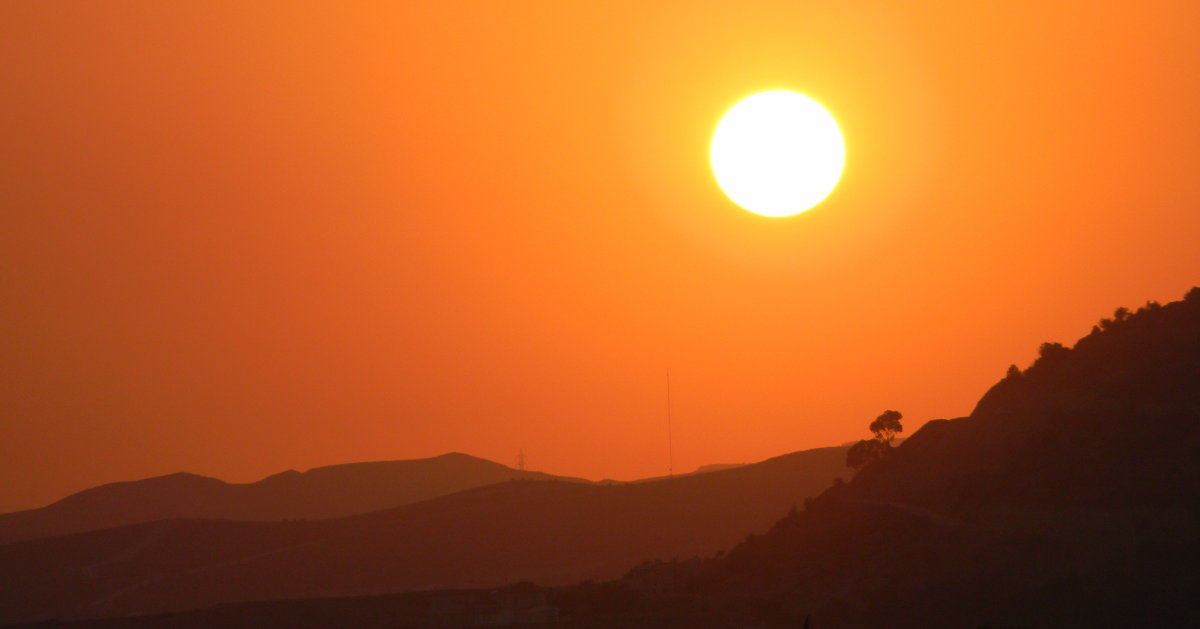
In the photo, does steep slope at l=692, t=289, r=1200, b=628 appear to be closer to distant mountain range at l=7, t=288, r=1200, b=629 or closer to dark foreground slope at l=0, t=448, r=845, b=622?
distant mountain range at l=7, t=288, r=1200, b=629

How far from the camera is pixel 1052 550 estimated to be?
236 ft

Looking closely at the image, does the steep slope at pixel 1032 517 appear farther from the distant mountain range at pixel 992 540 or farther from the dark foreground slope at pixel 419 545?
the dark foreground slope at pixel 419 545

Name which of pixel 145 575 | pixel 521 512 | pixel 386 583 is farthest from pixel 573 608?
pixel 145 575

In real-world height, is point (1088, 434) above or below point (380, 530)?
below

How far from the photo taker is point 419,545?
507 ft

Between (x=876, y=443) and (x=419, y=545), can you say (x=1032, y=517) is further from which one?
(x=419, y=545)

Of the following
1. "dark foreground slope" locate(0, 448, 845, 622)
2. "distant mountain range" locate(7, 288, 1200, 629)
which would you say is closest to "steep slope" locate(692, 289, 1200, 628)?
"distant mountain range" locate(7, 288, 1200, 629)

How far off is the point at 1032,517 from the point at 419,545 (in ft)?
298

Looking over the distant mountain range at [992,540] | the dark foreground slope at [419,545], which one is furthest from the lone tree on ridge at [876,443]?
the dark foreground slope at [419,545]

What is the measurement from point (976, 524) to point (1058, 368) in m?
16.2

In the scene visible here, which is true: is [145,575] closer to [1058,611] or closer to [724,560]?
[724,560]

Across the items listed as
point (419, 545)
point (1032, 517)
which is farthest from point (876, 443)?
point (419, 545)

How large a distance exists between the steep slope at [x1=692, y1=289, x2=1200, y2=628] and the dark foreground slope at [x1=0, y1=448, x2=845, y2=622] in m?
42.0

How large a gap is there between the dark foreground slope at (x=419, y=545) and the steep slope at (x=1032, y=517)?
41981 millimetres
